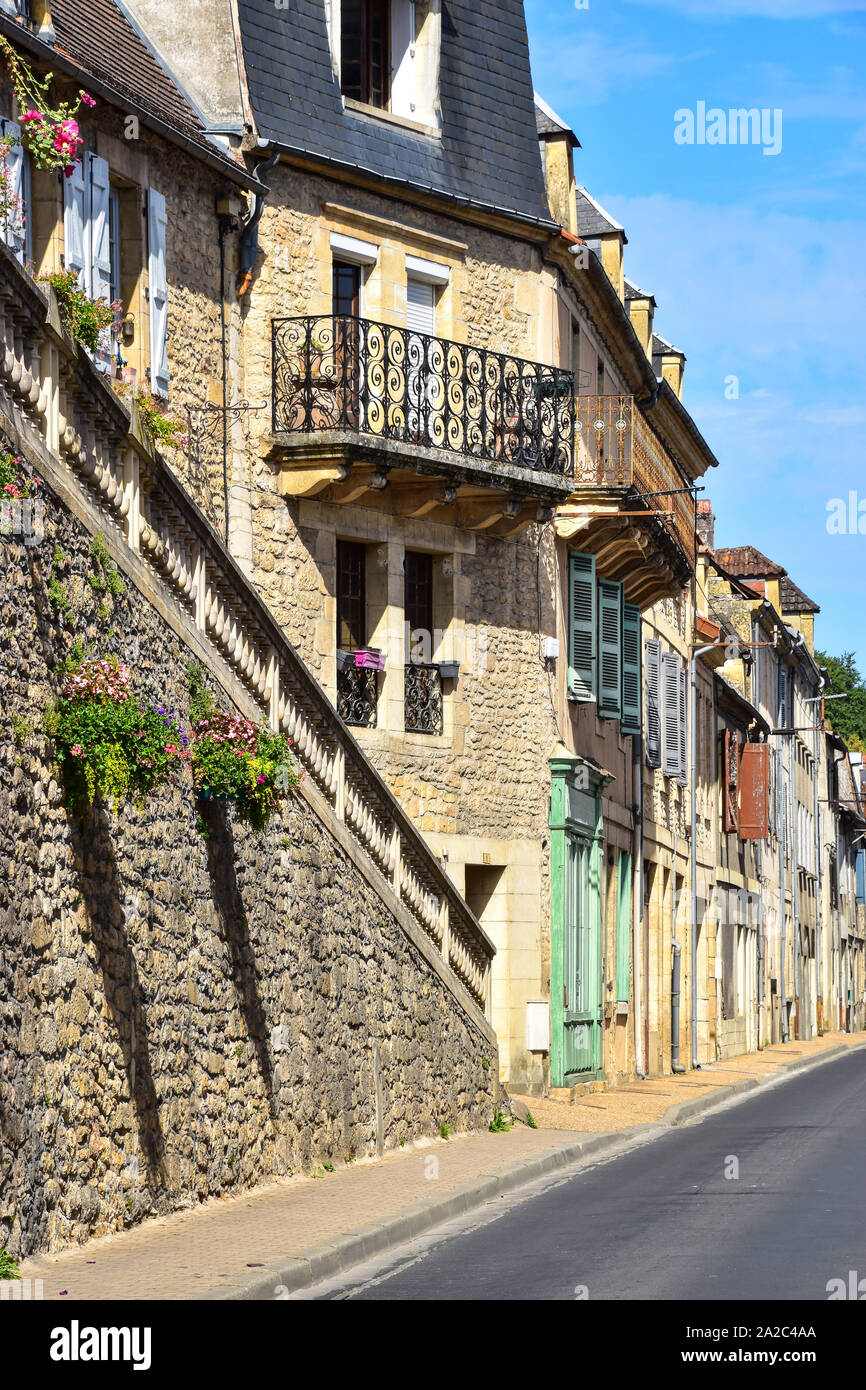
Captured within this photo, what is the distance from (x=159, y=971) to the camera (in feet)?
38.7

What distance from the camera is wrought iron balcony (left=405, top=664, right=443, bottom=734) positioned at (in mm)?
20781

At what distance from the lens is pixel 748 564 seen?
176 ft

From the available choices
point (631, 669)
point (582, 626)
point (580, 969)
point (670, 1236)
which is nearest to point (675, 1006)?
point (631, 669)

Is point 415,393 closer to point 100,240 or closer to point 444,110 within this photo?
point 444,110

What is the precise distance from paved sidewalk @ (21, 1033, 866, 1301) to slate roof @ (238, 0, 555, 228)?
9603 millimetres

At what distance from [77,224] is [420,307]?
5.57m

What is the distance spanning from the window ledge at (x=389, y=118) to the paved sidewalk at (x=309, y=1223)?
10.4 m

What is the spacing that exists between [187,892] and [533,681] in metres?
10.5

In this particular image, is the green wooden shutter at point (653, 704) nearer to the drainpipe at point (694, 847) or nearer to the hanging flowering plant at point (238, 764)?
the drainpipe at point (694, 847)

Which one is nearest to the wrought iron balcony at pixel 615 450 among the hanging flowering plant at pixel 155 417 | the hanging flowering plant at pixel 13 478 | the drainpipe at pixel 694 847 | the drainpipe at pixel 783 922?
the hanging flowering plant at pixel 155 417

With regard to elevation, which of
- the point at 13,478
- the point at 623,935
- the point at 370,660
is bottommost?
the point at 623,935

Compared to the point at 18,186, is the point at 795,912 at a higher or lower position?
lower

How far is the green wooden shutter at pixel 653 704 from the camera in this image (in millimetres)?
30266
